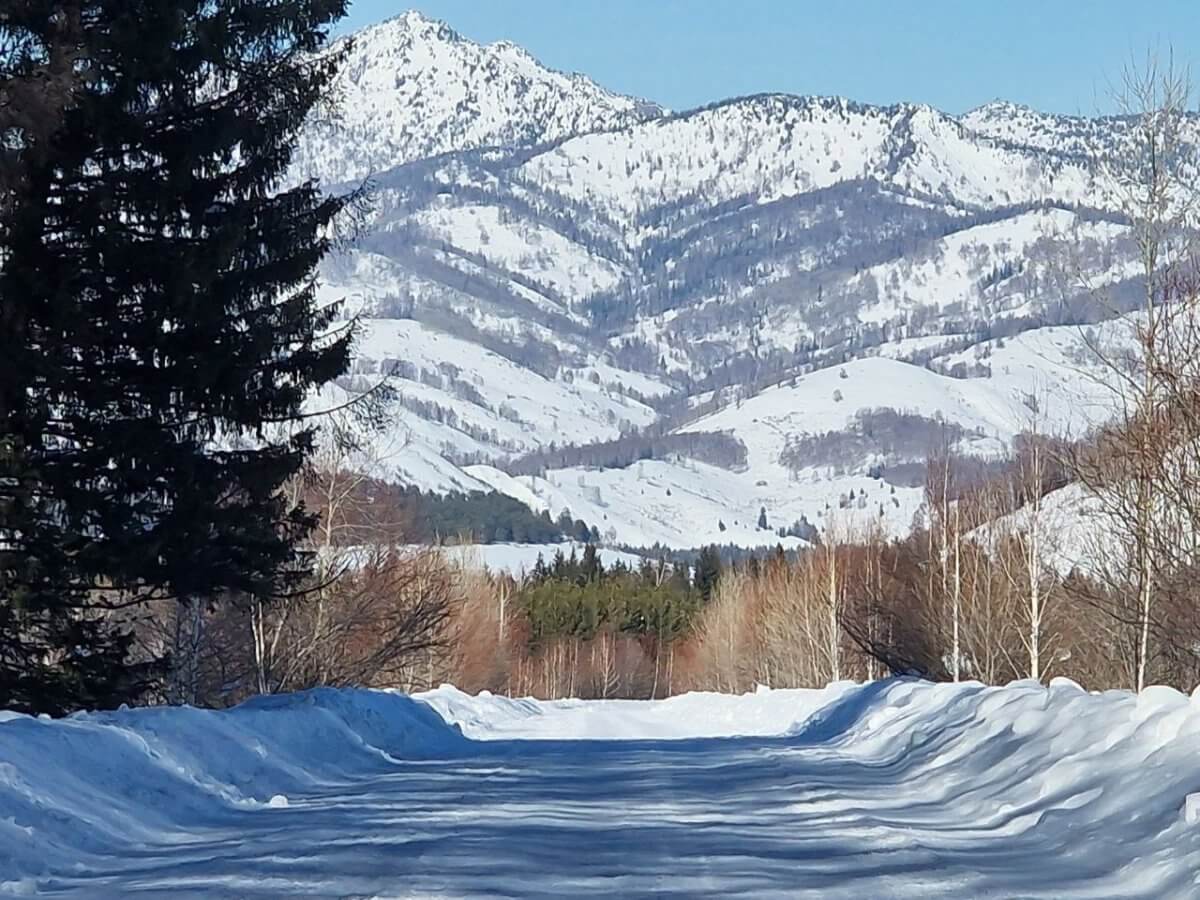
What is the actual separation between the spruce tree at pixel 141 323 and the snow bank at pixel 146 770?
8.44ft

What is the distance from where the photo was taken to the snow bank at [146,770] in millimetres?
8664

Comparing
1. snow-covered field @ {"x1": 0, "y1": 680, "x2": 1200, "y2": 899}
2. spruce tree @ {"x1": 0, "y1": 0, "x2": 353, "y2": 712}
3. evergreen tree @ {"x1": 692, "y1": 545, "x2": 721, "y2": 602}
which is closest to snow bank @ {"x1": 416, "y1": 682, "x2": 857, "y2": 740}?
spruce tree @ {"x1": 0, "y1": 0, "x2": 353, "y2": 712}

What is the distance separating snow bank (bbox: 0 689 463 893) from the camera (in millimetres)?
8664

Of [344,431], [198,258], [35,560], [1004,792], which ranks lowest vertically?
[1004,792]

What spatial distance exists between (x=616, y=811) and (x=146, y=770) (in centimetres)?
346

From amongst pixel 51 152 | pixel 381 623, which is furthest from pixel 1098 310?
pixel 381 623

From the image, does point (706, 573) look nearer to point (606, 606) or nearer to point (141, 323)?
point (606, 606)

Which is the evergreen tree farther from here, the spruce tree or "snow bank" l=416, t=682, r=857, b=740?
the spruce tree

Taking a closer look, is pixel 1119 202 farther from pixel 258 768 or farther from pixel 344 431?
pixel 258 768

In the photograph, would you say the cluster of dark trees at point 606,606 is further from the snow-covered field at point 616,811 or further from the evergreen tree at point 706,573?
the snow-covered field at point 616,811

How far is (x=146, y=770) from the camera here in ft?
35.5

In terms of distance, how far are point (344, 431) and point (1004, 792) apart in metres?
11.9

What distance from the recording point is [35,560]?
53.5 ft

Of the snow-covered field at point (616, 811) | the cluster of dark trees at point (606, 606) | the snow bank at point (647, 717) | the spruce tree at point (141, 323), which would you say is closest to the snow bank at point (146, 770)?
the snow-covered field at point (616, 811)
